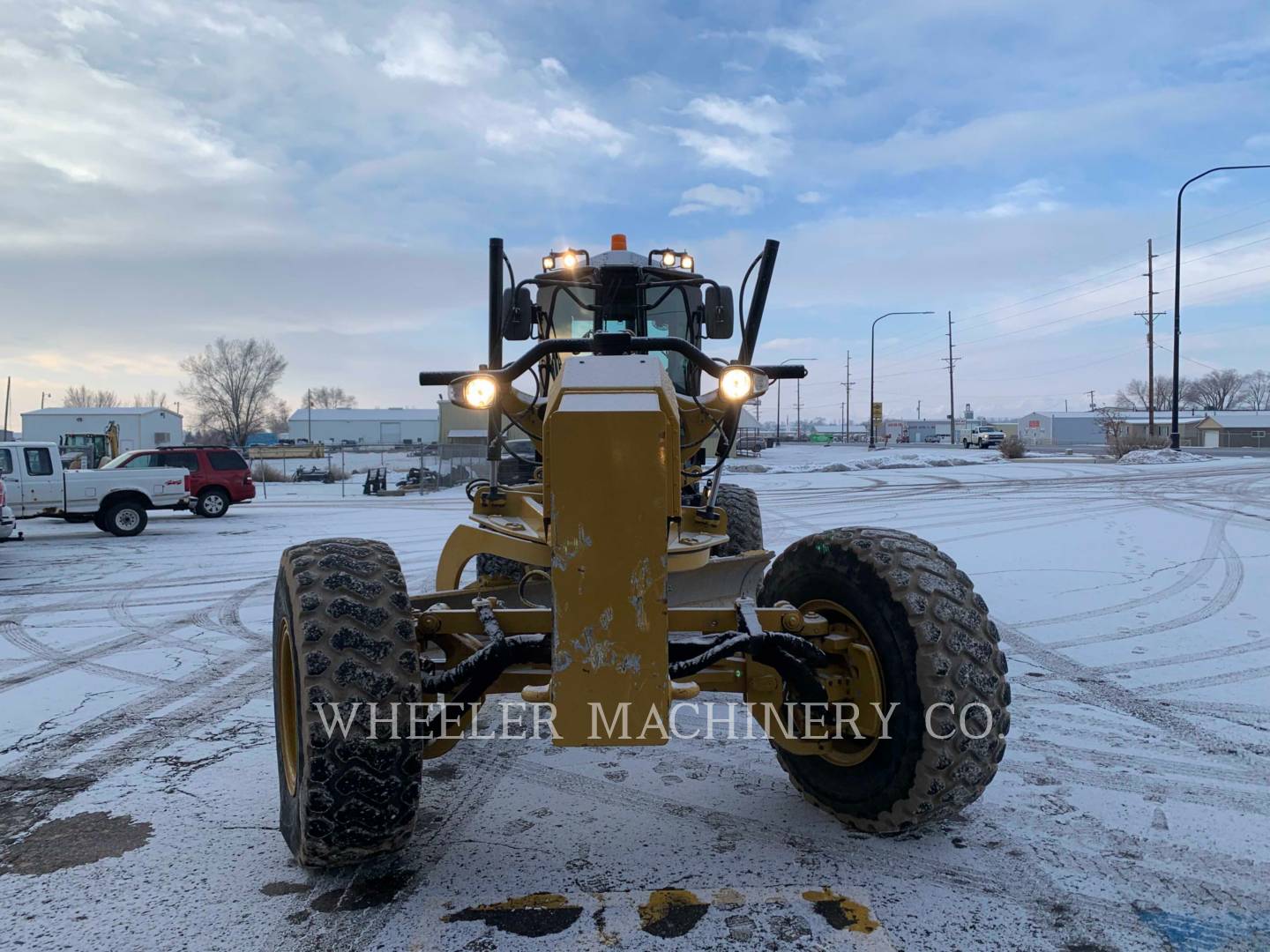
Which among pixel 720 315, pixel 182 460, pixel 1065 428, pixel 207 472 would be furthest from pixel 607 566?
pixel 1065 428

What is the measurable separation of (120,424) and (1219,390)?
12879 cm

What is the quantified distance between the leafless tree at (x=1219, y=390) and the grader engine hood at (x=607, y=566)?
442 ft

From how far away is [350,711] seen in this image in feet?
8.82

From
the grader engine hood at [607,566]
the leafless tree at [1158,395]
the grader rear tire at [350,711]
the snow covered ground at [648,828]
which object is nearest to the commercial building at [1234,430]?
the leafless tree at [1158,395]

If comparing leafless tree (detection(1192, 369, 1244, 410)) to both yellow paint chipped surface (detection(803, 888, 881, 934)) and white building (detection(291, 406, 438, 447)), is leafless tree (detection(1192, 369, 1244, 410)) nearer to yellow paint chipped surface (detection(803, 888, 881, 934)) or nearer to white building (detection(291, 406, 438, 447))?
white building (detection(291, 406, 438, 447))

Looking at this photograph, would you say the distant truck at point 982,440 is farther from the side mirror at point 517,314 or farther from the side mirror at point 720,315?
the side mirror at point 517,314

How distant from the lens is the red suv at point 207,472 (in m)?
18.6

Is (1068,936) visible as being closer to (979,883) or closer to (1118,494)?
(979,883)

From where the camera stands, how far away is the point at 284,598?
313cm

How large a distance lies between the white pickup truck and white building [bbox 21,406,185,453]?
53269 mm

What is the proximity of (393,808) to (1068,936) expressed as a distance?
85.9 inches

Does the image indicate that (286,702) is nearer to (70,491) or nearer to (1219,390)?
(70,491)

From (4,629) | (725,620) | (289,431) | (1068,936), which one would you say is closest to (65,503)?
(4,629)

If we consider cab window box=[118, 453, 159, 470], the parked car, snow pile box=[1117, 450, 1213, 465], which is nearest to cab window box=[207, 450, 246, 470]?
cab window box=[118, 453, 159, 470]
